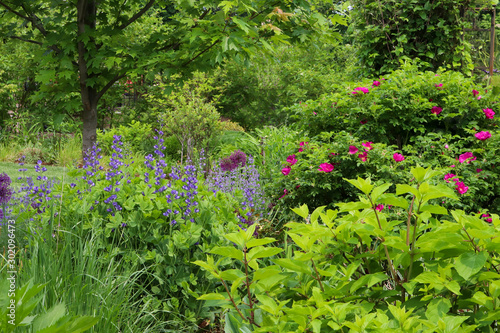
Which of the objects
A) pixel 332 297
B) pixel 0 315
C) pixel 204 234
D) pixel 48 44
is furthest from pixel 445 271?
pixel 48 44

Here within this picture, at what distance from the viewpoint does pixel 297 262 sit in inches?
51.2

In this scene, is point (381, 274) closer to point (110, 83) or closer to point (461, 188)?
point (461, 188)

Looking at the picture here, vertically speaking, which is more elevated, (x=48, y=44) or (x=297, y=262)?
(x=48, y=44)

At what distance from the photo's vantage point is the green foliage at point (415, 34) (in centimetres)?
582

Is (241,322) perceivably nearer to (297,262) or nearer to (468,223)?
(297,262)

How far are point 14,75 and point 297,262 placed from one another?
11589 millimetres

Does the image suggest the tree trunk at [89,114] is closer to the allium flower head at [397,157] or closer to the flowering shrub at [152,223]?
the flowering shrub at [152,223]

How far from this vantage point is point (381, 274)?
1286mm

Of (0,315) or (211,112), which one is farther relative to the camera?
(211,112)

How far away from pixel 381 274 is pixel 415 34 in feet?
→ 18.2

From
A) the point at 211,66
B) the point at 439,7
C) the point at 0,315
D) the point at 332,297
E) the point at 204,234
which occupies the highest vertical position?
the point at 439,7

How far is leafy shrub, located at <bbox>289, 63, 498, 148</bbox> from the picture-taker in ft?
14.1

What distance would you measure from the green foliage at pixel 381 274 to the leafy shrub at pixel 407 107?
3.01 meters

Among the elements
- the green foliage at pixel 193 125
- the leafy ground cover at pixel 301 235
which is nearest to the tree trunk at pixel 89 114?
the leafy ground cover at pixel 301 235
